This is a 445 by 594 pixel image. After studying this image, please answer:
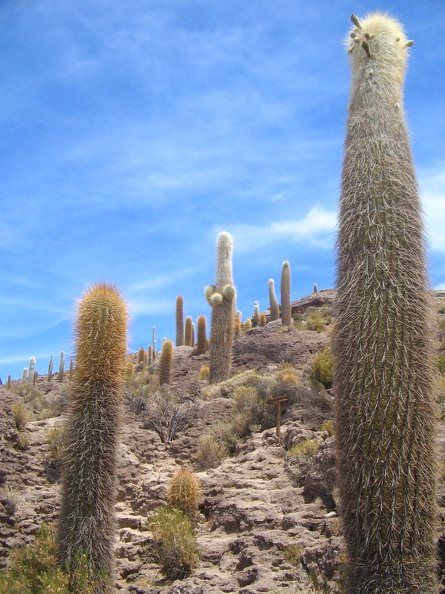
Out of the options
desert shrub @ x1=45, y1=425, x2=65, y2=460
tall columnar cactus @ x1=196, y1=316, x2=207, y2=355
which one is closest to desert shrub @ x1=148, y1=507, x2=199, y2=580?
desert shrub @ x1=45, y1=425, x2=65, y2=460

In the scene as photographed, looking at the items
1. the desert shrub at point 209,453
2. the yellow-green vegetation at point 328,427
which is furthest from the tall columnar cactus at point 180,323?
the yellow-green vegetation at point 328,427

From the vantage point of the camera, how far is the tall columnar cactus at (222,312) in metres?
19.8

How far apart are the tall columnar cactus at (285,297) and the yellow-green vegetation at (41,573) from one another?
20.0m

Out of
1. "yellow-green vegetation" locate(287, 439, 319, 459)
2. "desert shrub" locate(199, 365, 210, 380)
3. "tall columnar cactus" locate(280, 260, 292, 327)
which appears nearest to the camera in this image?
"yellow-green vegetation" locate(287, 439, 319, 459)

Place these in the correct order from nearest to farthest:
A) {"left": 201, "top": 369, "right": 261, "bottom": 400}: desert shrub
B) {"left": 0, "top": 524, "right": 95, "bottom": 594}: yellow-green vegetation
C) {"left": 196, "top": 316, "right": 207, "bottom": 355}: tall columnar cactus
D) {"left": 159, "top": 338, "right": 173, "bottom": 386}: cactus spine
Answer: {"left": 0, "top": 524, "right": 95, "bottom": 594}: yellow-green vegetation, {"left": 201, "top": 369, "right": 261, "bottom": 400}: desert shrub, {"left": 159, "top": 338, "right": 173, "bottom": 386}: cactus spine, {"left": 196, "top": 316, "right": 207, "bottom": 355}: tall columnar cactus

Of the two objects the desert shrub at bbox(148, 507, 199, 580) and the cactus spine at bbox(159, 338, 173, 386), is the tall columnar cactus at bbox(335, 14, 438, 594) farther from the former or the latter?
the cactus spine at bbox(159, 338, 173, 386)

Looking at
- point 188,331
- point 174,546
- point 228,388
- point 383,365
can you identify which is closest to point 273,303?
point 188,331

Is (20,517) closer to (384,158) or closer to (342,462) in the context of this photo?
(342,462)

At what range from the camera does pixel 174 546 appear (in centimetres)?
849

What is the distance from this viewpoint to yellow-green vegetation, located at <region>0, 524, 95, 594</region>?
7.20m

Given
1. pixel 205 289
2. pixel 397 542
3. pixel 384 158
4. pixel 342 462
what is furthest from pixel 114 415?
pixel 205 289

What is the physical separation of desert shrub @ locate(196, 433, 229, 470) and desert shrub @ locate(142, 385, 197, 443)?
3.87ft

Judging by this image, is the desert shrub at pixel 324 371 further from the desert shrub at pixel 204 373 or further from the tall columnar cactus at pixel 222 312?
the desert shrub at pixel 204 373

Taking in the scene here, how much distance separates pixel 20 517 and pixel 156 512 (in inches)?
84.0
